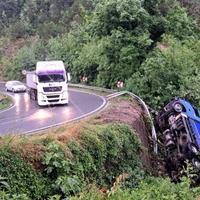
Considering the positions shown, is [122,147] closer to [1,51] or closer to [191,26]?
[191,26]

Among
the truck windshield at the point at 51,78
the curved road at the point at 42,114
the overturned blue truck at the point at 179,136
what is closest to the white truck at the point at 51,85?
the truck windshield at the point at 51,78

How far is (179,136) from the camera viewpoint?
24.5 meters

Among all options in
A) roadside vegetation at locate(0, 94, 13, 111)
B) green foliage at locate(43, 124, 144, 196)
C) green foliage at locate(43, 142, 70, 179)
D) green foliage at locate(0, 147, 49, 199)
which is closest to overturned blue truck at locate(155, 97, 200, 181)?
green foliage at locate(43, 124, 144, 196)

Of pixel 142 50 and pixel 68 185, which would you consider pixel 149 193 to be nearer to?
pixel 68 185

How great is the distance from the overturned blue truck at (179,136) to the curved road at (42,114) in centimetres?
409

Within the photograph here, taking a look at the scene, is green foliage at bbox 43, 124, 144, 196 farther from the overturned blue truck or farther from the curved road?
the curved road

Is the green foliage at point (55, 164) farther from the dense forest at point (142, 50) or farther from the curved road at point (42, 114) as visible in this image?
the dense forest at point (142, 50)

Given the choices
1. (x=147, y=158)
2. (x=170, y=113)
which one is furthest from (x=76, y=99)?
(x=147, y=158)

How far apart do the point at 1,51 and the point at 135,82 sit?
1732 inches

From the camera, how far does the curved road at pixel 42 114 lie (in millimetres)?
22234

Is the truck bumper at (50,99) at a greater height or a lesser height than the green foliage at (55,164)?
lesser

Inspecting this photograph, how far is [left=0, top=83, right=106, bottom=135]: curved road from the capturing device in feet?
72.9

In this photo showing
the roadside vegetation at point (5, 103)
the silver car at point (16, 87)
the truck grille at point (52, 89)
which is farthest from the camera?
the silver car at point (16, 87)

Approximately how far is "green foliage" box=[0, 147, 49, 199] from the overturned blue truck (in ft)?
29.3
